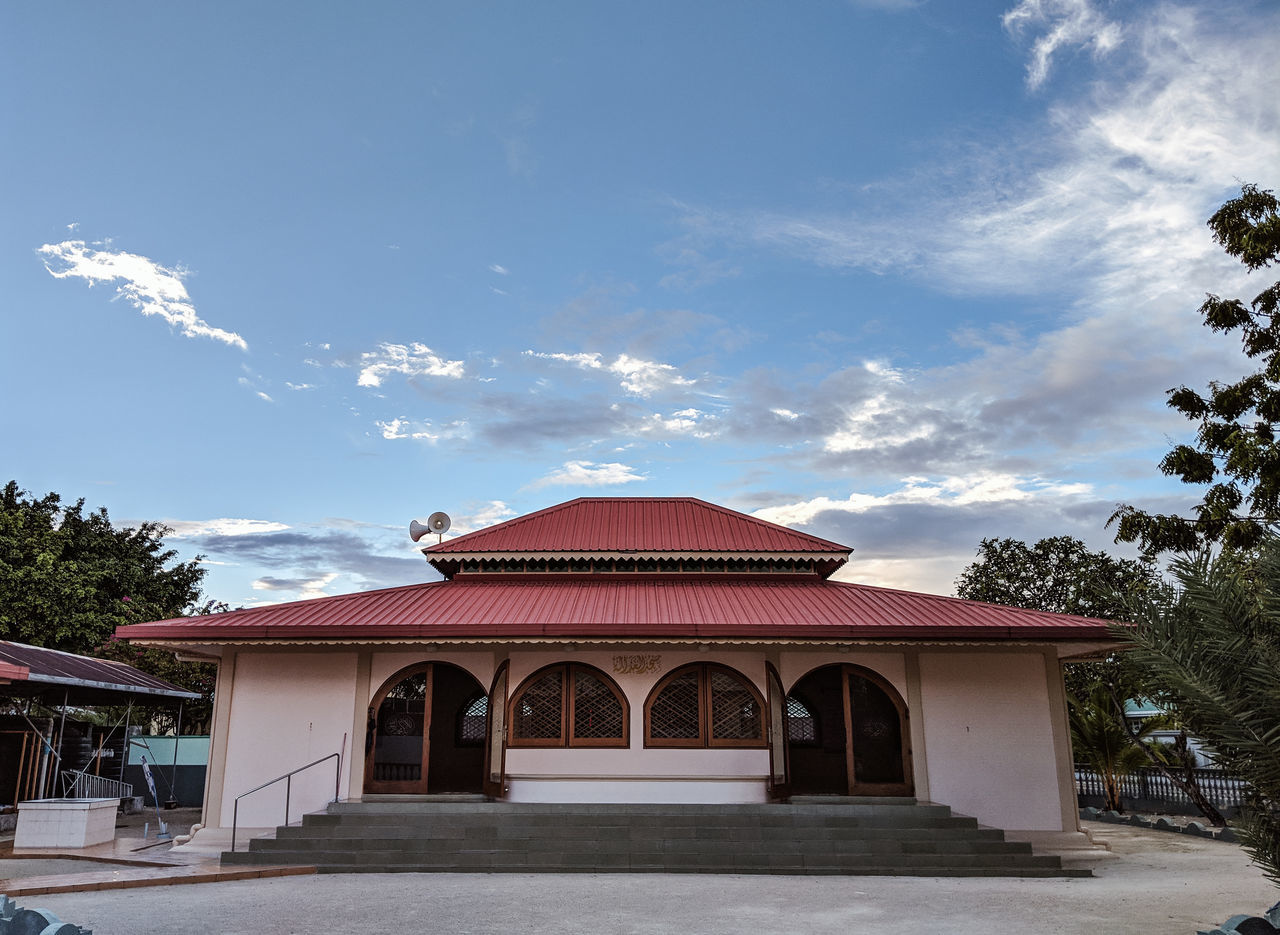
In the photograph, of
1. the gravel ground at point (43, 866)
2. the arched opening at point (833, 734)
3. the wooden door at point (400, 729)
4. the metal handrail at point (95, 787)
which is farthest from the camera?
the metal handrail at point (95, 787)

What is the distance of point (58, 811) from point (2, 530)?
1596cm

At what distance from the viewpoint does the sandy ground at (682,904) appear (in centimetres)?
754

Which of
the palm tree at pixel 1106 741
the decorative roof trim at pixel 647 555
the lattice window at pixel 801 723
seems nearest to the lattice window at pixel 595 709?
the decorative roof trim at pixel 647 555

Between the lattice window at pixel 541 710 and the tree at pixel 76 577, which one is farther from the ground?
the tree at pixel 76 577

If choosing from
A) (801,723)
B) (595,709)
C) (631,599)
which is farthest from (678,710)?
(801,723)

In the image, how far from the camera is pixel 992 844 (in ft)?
35.8

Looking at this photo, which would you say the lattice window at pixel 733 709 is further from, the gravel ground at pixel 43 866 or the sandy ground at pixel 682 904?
the gravel ground at pixel 43 866

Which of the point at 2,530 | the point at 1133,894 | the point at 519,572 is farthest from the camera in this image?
the point at 2,530

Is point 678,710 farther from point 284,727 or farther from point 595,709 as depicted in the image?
point 284,727

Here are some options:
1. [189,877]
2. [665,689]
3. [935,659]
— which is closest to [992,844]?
[935,659]

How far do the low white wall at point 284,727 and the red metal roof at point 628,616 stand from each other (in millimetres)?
776

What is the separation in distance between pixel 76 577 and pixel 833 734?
851 inches

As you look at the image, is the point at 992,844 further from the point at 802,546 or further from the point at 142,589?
the point at 142,589

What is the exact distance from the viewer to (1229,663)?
4141 mm
